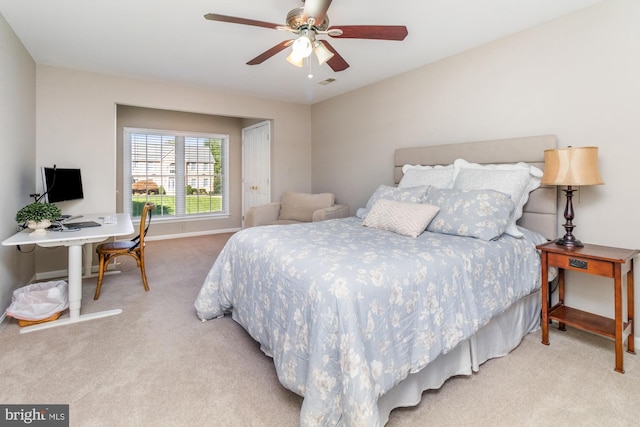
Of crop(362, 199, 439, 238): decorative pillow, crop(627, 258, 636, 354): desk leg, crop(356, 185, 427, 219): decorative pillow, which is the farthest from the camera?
crop(356, 185, 427, 219): decorative pillow

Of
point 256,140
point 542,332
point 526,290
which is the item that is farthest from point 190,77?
point 542,332

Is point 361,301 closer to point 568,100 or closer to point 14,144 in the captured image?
point 568,100

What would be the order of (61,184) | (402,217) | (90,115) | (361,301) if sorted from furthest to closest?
(90,115), (61,184), (402,217), (361,301)

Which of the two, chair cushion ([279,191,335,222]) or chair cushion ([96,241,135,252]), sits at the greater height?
chair cushion ([279,191,335,222])

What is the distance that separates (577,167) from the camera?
6.99ft

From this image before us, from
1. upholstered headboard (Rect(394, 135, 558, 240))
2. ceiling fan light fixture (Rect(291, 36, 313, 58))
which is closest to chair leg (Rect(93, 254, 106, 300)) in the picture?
ceiling fan light fixture (Rect(291, 36, 313, 58))

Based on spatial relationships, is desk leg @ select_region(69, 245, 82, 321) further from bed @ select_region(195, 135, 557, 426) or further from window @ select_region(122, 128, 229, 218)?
window @ select_region(122, 128, 229, 218)

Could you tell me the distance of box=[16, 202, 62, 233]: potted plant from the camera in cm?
252

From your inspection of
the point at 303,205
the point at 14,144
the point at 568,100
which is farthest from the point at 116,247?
the point at 568,100

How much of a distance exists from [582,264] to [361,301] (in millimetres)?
1669

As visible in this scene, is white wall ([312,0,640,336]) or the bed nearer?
the bed

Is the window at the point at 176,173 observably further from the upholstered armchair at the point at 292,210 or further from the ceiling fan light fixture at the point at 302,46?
the ceiling fan light fixture at the point at 302,46

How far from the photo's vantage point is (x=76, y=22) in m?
2.67

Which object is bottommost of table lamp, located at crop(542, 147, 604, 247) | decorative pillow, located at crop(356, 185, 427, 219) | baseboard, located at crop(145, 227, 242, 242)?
baseboard, located at crop(145, 227, 242, 242)
